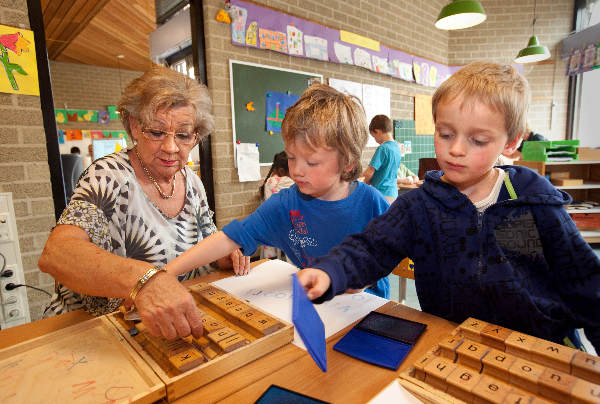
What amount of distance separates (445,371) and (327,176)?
26.7 inches

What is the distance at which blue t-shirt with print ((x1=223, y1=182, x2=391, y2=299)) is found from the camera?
118 cm

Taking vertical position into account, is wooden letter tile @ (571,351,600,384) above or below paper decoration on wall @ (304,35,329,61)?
below

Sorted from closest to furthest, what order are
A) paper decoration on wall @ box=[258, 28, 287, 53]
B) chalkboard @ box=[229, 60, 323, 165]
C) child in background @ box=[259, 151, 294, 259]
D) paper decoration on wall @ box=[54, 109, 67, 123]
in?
child in background @ box=[259, 151, 294, 259] → chalkboard @ box=[229, 60, 323, 165] → paper decoration on wall @ box=[258, 28, 287, 53] → paper decoration on wall @ box=[54, 109, 67, 123]

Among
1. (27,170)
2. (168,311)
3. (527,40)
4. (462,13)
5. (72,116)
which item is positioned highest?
(527,40)

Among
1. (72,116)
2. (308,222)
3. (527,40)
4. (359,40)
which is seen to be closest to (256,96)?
(359,40)

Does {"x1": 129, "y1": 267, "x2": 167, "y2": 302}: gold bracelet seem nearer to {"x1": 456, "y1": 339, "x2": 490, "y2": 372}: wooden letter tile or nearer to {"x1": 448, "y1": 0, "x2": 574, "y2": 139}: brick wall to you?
{"x1": 456, "y1": 339, "x2": 490, "y2": 372}: wooden letter tile

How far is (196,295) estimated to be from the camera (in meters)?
0.97

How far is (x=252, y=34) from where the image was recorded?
10.7 ft

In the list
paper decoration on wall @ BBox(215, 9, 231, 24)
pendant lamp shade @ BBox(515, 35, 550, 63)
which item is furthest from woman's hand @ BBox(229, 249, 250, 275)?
pendant lamp shade @ BBox(515, 35, 550, 63)

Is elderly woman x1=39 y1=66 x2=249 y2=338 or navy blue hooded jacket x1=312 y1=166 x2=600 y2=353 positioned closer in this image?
navy blue hooded jacket x1=312 y1=166 x2=600 y2=353

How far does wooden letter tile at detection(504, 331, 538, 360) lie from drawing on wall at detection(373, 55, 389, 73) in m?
4.65

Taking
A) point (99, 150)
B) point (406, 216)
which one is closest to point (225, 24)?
point (406, 216)

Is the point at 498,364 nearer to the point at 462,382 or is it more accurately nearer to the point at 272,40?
the point at 462,382

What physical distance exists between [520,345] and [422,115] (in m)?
5.89
